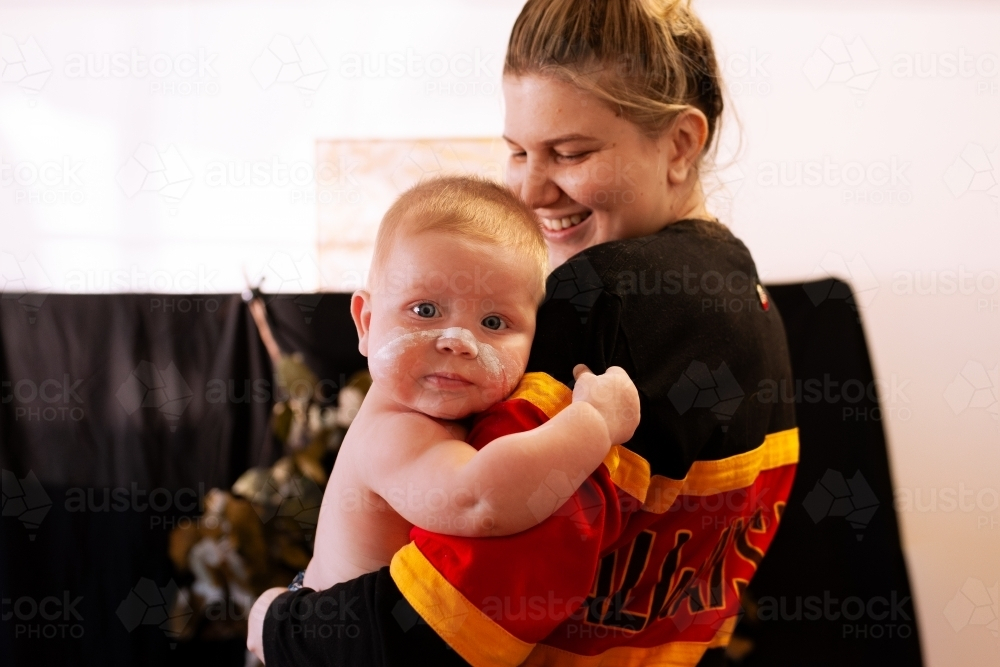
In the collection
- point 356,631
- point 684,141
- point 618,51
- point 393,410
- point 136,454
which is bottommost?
point 136,454

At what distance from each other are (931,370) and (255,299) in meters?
1.74

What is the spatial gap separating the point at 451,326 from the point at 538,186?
291mm

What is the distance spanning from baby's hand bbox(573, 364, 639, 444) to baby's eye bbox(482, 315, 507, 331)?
0.33 feet

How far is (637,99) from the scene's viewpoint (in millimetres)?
959

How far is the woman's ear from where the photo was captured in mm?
1014

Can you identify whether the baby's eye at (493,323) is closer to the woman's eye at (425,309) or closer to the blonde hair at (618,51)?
the woman's eye at (425,309)

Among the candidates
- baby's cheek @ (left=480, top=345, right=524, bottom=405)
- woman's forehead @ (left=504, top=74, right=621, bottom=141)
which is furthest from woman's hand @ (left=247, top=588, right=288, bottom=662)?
woman's forehead @ (left=504, top=74, right=621, bottom=141)

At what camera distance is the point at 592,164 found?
0.99 meters

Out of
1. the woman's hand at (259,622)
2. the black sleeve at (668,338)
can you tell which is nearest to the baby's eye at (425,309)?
the black sleeve at (668,338)

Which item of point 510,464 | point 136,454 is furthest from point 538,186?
point 136,454

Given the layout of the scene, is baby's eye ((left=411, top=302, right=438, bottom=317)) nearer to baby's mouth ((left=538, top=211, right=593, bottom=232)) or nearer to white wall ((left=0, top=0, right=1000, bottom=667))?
baby's mouth ((left=538, top=211, right=593, bottom=232))

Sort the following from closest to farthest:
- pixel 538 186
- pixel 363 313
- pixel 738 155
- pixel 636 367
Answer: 1. pixel 636 367
2. pixel 363 313
3. pixel 538 186
4. pixel 738 155

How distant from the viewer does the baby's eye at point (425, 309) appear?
2.71 ft

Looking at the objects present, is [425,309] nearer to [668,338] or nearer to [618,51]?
[668,338]
